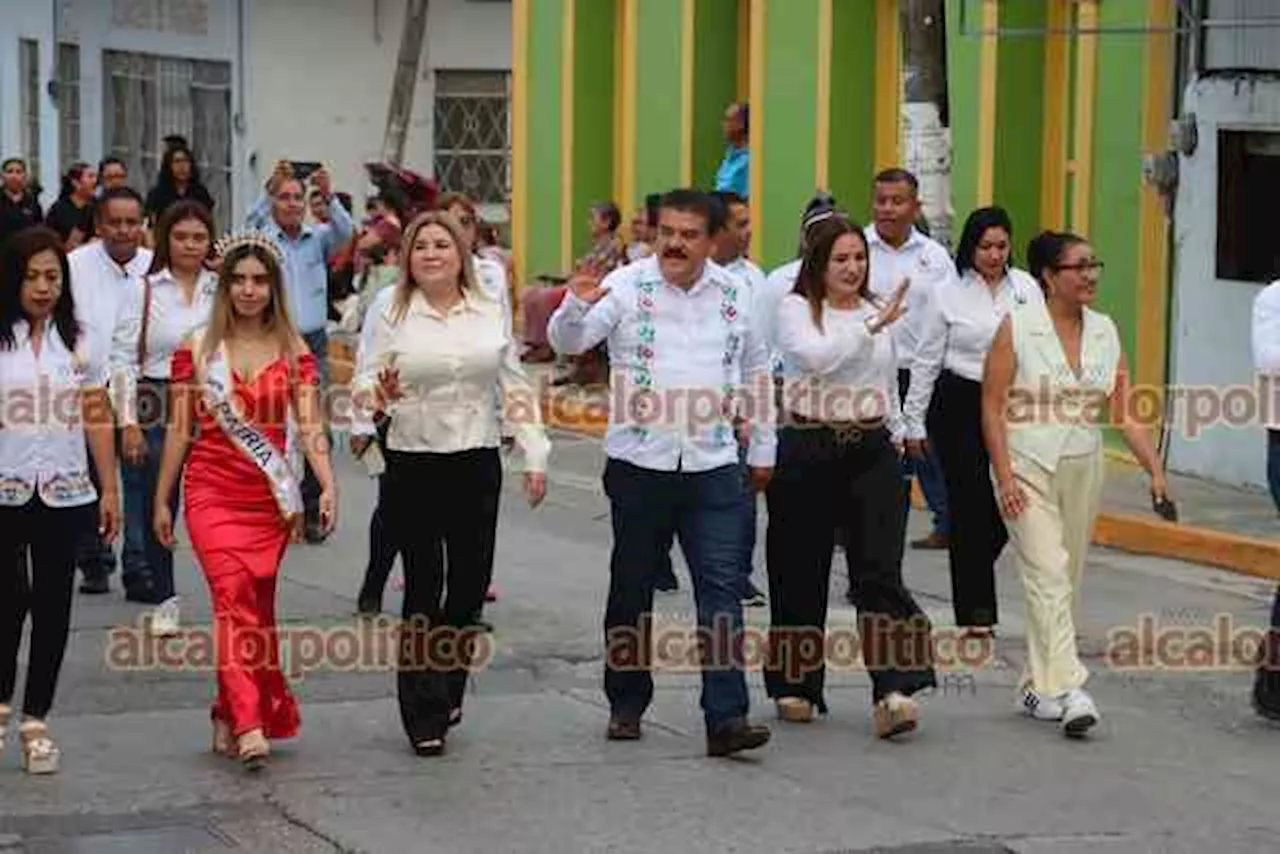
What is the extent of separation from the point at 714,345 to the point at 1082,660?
2913mm

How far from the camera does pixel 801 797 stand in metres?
8.94

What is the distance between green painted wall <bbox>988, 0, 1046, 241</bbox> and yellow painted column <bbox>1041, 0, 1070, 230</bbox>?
40mm

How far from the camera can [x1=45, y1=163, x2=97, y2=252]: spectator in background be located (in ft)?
69.3

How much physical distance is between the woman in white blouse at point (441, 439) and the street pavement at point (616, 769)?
0.12 metres

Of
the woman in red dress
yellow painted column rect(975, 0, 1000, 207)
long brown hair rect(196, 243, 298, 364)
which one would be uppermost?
yellow painted column rect(975, 0, 1000, 207)

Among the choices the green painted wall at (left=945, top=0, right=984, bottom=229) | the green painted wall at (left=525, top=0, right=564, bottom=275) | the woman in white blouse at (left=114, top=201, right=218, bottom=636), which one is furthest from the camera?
the green painted wall at (left=525, top=0, right=564, bottom=275)

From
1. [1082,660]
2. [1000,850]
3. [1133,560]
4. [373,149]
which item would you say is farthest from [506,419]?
[373,149]

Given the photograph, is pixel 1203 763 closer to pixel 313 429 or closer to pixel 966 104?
pixel 313 429

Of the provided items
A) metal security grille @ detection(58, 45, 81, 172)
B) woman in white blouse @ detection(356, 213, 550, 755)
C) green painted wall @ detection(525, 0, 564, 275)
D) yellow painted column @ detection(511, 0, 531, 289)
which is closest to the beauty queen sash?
woman in white blouse @ detection(356, 213, 550, 755)

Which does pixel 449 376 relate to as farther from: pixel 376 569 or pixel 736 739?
pixel 376 569

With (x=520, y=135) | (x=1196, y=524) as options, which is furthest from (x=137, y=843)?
(x=520, y=135)

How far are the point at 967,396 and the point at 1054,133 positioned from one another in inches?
271

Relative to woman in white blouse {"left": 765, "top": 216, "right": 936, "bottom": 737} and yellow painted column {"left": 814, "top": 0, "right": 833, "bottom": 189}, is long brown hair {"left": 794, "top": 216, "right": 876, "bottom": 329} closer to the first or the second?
woman in white blouse {"left": 765, "top": 216, "right": 936, "bottom": 737}

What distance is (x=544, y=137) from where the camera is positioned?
82.6ft
